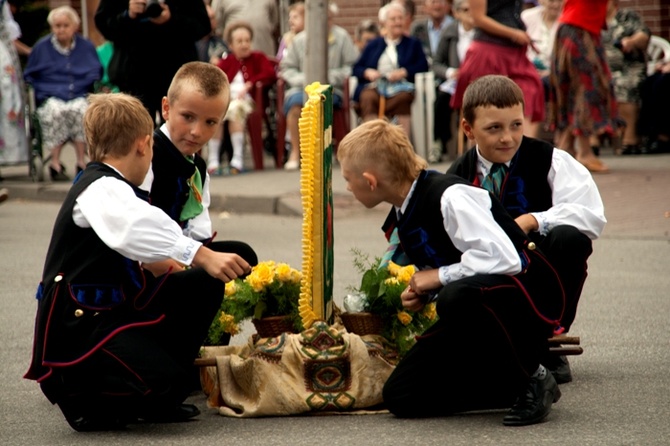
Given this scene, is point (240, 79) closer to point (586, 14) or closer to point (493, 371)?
point (586, 14)

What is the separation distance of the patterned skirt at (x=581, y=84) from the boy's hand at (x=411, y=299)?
7301mm

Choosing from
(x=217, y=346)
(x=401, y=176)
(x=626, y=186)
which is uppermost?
(x=401, y=176)

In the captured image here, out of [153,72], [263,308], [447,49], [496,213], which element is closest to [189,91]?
[263,308]

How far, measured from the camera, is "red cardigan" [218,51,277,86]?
14344mm

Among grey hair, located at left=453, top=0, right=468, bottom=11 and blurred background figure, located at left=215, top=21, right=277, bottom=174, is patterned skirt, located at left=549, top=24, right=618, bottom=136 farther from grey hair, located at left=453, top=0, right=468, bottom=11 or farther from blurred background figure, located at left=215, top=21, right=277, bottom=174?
blurred background figure, located at left=215, top=21, right=277, bottom=174

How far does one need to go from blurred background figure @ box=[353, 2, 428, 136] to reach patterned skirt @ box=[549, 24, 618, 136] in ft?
8.34

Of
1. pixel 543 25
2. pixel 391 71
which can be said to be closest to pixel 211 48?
pixel 391 71

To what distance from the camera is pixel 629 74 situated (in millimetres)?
14180

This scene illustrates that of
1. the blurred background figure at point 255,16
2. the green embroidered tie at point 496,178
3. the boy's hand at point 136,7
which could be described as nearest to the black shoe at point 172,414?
the green embroidered tie at point 496,178

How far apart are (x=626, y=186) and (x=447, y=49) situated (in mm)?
3927

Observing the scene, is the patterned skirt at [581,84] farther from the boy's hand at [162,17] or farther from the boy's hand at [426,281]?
the boy's hand at [426,281]

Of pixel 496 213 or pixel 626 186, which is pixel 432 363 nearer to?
pixel 496 213

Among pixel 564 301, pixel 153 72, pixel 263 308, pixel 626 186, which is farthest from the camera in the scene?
pixel 626 186

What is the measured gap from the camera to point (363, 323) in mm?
4984
